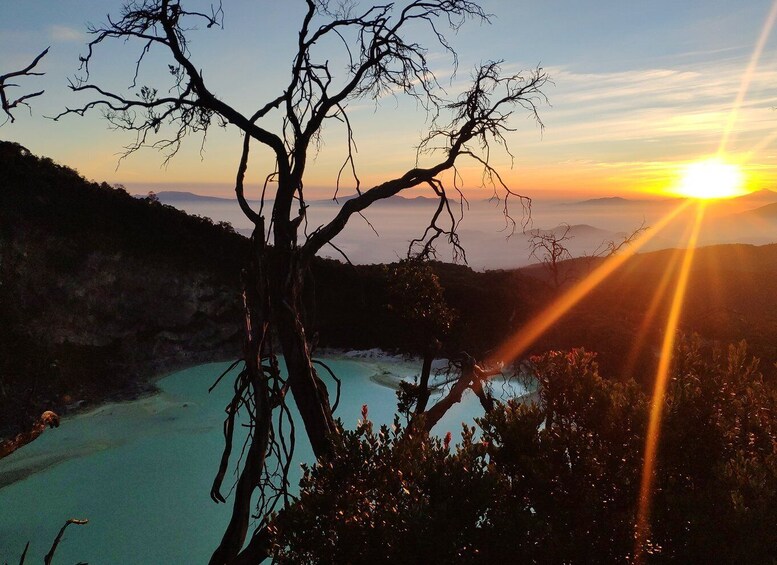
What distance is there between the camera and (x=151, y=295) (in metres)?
23.9

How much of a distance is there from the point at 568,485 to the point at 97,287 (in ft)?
76.6

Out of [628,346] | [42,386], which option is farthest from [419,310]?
[42,386]

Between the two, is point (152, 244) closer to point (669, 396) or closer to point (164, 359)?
point (164, 359)

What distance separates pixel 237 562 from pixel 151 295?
22.0 m

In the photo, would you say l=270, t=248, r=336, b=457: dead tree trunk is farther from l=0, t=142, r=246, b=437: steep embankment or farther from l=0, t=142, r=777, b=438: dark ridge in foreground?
l=0, t=142, r=246, b=437: steep embankment

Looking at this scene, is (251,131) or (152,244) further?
(152,244)

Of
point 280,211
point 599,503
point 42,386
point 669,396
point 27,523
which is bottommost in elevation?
point 27,523

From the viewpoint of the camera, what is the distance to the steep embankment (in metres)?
19.7

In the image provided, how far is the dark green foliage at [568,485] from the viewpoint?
3.51m

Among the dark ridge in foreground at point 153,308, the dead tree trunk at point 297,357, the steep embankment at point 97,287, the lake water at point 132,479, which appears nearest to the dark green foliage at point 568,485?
the dead tree trunk at point 297,357

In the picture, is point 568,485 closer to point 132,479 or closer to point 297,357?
point 297,357

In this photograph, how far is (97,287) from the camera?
22.6m

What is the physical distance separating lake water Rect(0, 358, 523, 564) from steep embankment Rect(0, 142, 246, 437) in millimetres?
3015

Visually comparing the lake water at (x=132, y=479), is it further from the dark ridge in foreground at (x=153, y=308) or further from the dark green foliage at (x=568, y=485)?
the dark green foliage at (x=568, y=485)
